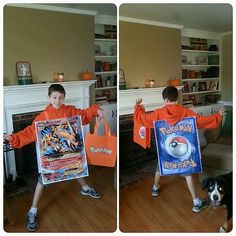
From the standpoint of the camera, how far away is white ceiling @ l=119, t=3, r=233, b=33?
1.63 m

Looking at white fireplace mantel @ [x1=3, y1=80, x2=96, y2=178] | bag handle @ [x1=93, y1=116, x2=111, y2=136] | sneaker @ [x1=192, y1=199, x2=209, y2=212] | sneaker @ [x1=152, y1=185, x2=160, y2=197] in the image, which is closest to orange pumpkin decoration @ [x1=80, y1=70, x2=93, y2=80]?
white fireplace mantel @ [x1=3, y1=80, x2=96, y2=178]

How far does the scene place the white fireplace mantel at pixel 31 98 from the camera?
5.44 ft

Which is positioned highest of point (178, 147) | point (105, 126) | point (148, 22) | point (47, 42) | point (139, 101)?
point (148, 22)

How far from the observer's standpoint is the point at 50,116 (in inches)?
65.7

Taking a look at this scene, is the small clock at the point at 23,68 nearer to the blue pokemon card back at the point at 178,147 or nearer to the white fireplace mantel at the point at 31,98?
the white fireplace mantel at the point at 31,98

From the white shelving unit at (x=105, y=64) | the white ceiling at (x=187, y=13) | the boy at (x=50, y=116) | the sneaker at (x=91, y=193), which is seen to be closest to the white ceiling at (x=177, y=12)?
the white ceiling at (x=187, y=13)

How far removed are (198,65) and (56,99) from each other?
942mm

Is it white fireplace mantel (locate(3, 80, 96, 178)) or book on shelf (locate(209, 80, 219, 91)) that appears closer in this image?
white fireplace mantel (locate(3, 80, 96, 178))

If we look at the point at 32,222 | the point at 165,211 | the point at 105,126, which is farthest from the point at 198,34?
the point at 32,222

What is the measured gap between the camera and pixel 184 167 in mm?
1734

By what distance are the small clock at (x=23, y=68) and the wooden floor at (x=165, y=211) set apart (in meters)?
0.96

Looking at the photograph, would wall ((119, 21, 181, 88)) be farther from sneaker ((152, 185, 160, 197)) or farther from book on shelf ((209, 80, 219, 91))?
sneaker ((152, 185, 160, 197))

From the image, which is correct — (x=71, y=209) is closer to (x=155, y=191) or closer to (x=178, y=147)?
(x=155, y=191)

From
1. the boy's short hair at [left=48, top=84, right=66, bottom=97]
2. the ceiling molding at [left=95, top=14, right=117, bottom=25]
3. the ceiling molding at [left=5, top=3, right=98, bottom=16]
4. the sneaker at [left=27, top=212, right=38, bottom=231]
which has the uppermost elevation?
the ceiling molding at [left=5, top=3, right=98, bottom=16]
